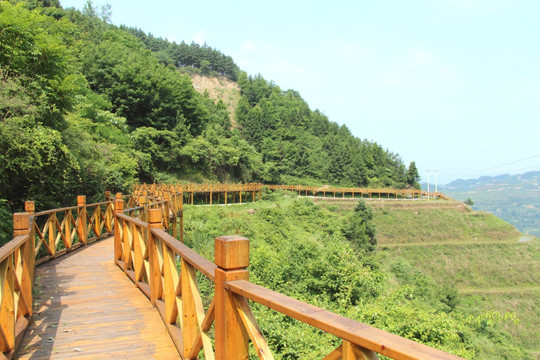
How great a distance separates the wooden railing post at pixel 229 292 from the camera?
1.91 m

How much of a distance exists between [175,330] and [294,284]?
6.51m

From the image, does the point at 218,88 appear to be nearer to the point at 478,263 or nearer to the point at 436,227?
the point at 436,227

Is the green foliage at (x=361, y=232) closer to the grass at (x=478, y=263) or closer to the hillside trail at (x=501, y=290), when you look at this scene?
the grass at (x=478, y=263)

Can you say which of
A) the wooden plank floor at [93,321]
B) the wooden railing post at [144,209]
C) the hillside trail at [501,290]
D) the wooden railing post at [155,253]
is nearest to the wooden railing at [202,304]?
the wooden railing post at [155,253]

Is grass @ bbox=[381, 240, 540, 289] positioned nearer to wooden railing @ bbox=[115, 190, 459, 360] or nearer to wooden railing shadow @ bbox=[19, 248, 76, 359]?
wooden railing shadow @ bbox=[19, 248, 76, 359]

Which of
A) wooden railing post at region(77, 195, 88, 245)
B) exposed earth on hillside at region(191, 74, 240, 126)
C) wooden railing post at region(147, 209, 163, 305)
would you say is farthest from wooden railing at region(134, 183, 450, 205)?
exposed earth on hillside at region(191, 74, 240, 126)

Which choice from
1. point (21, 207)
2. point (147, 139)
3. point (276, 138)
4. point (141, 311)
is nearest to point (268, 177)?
point (276, 138)

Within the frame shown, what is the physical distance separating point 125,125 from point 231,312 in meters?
30.7

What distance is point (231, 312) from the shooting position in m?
1.93

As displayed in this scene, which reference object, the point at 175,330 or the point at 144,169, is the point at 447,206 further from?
the point at 175,330

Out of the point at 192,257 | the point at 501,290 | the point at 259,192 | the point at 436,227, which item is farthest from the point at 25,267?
the point at 436,227

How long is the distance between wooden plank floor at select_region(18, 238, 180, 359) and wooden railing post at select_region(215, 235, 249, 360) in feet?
4.53

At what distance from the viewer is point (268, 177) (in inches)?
1811

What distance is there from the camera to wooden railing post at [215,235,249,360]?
1912 millimetres
